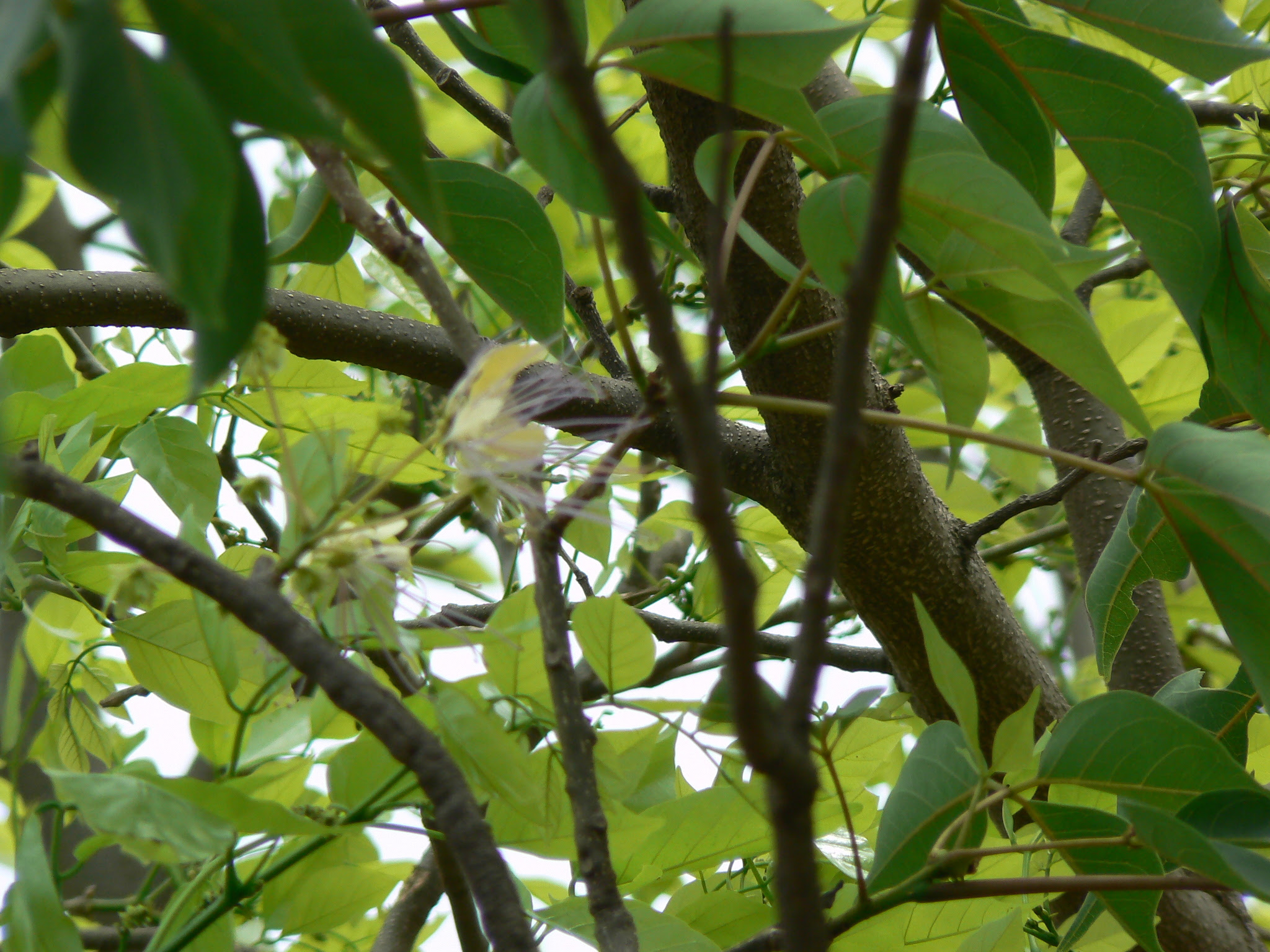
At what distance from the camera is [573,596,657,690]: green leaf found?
447mm

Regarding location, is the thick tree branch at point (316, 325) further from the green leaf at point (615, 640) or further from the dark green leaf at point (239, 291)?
the dark green leaf at point (239, 291)

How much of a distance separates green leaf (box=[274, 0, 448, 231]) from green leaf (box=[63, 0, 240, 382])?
0.10ft

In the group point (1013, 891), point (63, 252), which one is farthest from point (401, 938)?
point (63, 252)

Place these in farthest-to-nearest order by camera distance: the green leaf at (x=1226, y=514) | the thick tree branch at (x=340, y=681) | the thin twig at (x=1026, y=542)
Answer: the thin twig at (x=1026, y=542), the green leaf at (x=1226, y=514), the thick tree branch at (x=340, y=681)

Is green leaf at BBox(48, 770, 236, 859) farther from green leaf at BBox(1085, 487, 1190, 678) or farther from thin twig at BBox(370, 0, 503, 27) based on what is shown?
green leaf at BBox(1085, 487, 1190, 678)

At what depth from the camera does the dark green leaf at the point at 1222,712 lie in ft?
1.87

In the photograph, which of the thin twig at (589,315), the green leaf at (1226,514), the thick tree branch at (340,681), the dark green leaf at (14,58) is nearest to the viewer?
the dark green leaf at (14,58)

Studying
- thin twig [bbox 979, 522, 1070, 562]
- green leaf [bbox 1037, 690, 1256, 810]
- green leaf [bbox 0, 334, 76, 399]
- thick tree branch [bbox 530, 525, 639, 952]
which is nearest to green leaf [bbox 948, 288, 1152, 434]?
green leaf [bbox 1037, 690, 1256, 810]

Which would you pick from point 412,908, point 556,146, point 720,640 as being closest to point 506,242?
point 556,146

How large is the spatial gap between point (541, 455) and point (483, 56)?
229 mm

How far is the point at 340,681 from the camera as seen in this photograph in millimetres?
301

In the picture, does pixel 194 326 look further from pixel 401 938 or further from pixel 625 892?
pixel 401 938

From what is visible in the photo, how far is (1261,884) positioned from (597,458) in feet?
0.94

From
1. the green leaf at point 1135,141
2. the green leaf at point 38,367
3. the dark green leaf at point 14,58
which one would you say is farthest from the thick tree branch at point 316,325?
the dark green leaf at point 14,58
